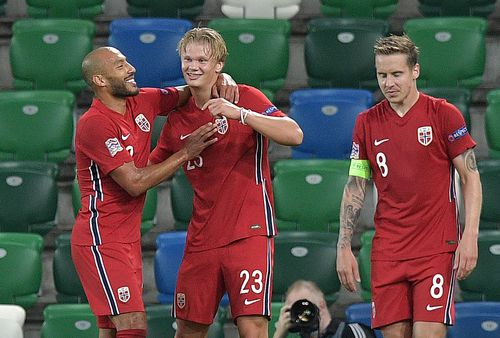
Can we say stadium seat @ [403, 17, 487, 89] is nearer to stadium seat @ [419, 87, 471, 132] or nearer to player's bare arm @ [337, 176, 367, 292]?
stadium seat @ [419, 87, 471, 132]

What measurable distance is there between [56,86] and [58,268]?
5.92 ft

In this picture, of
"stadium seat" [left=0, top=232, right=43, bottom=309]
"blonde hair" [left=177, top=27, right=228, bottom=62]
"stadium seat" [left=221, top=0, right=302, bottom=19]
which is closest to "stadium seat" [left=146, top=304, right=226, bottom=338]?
"stadium seat" [left=0, top=232, right=43, bottom=309]

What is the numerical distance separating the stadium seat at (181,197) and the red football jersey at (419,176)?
2.09m

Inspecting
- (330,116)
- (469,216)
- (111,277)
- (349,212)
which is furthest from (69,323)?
(469,216)

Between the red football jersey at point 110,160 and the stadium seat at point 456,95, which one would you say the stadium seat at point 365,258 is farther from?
the red football jersey at point 110,160

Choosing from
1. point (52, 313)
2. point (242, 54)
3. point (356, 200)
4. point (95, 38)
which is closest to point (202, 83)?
point (356, 200)

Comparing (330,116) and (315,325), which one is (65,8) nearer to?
(330,116)

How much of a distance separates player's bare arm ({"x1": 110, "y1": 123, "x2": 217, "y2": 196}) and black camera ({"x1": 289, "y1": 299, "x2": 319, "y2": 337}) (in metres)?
0.89

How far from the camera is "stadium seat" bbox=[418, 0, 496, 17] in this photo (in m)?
9.31

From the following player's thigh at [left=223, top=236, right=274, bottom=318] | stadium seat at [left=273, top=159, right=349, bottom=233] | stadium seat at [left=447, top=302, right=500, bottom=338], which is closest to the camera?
player's thigh at [left=223, top=236, right=274, bottom=318]

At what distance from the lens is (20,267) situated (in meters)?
7.46

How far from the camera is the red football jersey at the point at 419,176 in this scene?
5.89 meters

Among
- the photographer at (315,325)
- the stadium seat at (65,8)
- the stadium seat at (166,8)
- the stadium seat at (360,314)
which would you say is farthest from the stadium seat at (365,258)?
the stadium seat at (65,8)

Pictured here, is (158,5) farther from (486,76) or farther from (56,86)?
(486,76)
